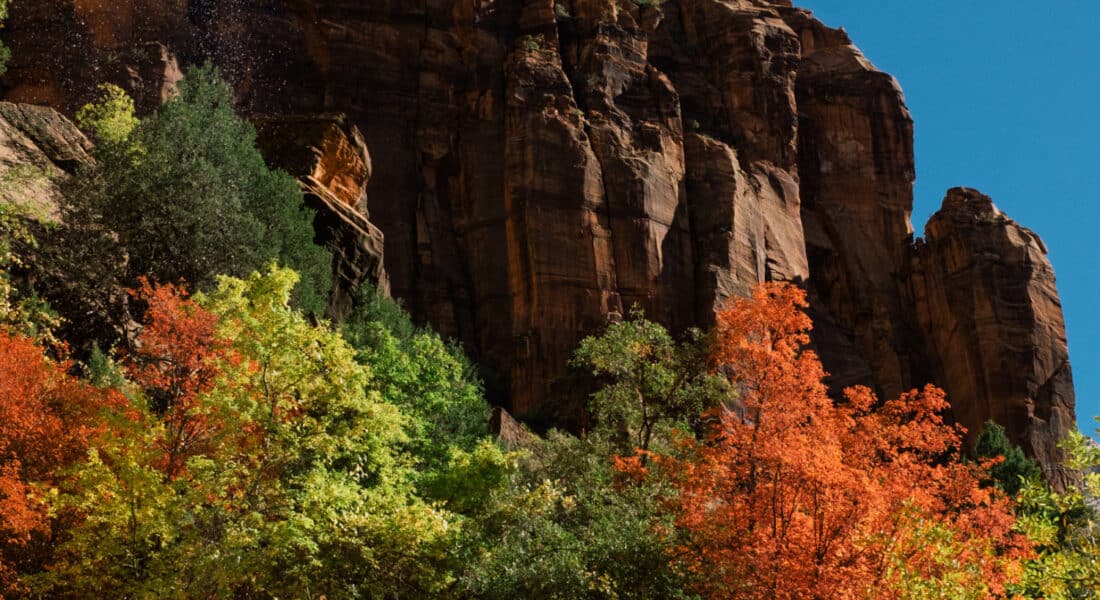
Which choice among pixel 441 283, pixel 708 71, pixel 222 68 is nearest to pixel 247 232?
pixel 441 283

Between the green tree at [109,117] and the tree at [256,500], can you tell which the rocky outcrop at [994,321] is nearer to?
the green tree at [109,117]

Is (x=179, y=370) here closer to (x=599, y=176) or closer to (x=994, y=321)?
(x=599, y=176)

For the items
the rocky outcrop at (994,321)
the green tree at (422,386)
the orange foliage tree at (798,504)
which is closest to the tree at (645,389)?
the orange foliage tree at (798,504)

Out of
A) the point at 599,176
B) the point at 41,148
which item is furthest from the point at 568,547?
the point at 599,176

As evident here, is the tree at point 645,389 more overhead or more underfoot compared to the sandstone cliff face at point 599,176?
more underfoot

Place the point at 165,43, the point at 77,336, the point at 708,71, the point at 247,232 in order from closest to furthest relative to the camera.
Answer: the point at 77,336 → the point at 247,232 → the point at 165,43 → the point at 708,71

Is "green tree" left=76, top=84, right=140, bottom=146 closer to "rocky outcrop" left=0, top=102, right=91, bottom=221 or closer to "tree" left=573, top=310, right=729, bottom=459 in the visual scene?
"rocky outcrop" left=0, top=102, right=91, bottom=221

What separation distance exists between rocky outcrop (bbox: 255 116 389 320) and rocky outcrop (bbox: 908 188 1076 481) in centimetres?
3959

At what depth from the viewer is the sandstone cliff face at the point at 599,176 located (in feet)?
196

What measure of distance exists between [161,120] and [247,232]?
17.5ft

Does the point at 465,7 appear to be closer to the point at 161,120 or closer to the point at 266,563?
the point at 161,120

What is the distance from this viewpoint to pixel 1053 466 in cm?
6153

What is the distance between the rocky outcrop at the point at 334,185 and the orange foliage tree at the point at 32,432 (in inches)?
685

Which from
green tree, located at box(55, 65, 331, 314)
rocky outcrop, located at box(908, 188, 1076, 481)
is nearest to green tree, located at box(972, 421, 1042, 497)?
rocky outcrop, located at box(908, 188, 1076, 481)
